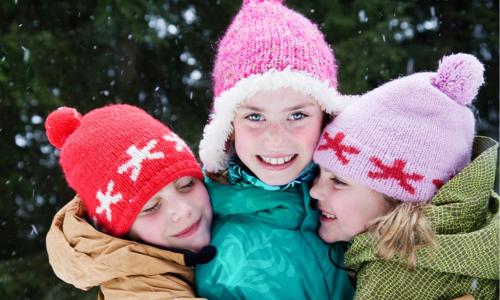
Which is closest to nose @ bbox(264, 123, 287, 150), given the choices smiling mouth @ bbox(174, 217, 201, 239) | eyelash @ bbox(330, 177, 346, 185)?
eyelash @ bbox(330, 177, 346, 185)

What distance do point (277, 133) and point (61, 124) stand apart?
1081 mm

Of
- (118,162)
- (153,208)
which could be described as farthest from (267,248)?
(118,162)

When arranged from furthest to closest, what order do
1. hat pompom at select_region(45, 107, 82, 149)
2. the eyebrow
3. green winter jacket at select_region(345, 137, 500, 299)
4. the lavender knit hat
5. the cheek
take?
hat pompom at select_region(45, 107, 82, 149)
the cheek
the eyebrow
the lavender knit hat
green winter jacket at select_region(345, 137, 500, 299)

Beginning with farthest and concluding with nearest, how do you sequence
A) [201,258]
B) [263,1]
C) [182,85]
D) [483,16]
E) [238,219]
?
[182,85] → [483,16] → [263,1] → [238,219] → [201,258]

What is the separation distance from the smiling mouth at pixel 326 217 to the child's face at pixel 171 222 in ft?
1.73

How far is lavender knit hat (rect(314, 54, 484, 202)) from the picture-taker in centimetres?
228

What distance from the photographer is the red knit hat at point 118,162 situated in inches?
94.8

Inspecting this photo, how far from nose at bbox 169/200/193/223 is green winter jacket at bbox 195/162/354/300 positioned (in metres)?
0.19

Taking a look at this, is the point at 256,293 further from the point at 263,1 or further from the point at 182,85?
the point at 182,85

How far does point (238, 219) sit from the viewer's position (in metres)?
2.55

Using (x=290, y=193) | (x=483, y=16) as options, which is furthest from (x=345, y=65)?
(x=290, y=193)

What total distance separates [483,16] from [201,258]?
13.2 feet

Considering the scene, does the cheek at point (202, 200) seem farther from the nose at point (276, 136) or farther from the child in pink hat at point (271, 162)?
the nose at point (276, 136)

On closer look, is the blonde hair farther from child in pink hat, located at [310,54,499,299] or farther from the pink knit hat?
the pink knit hat
